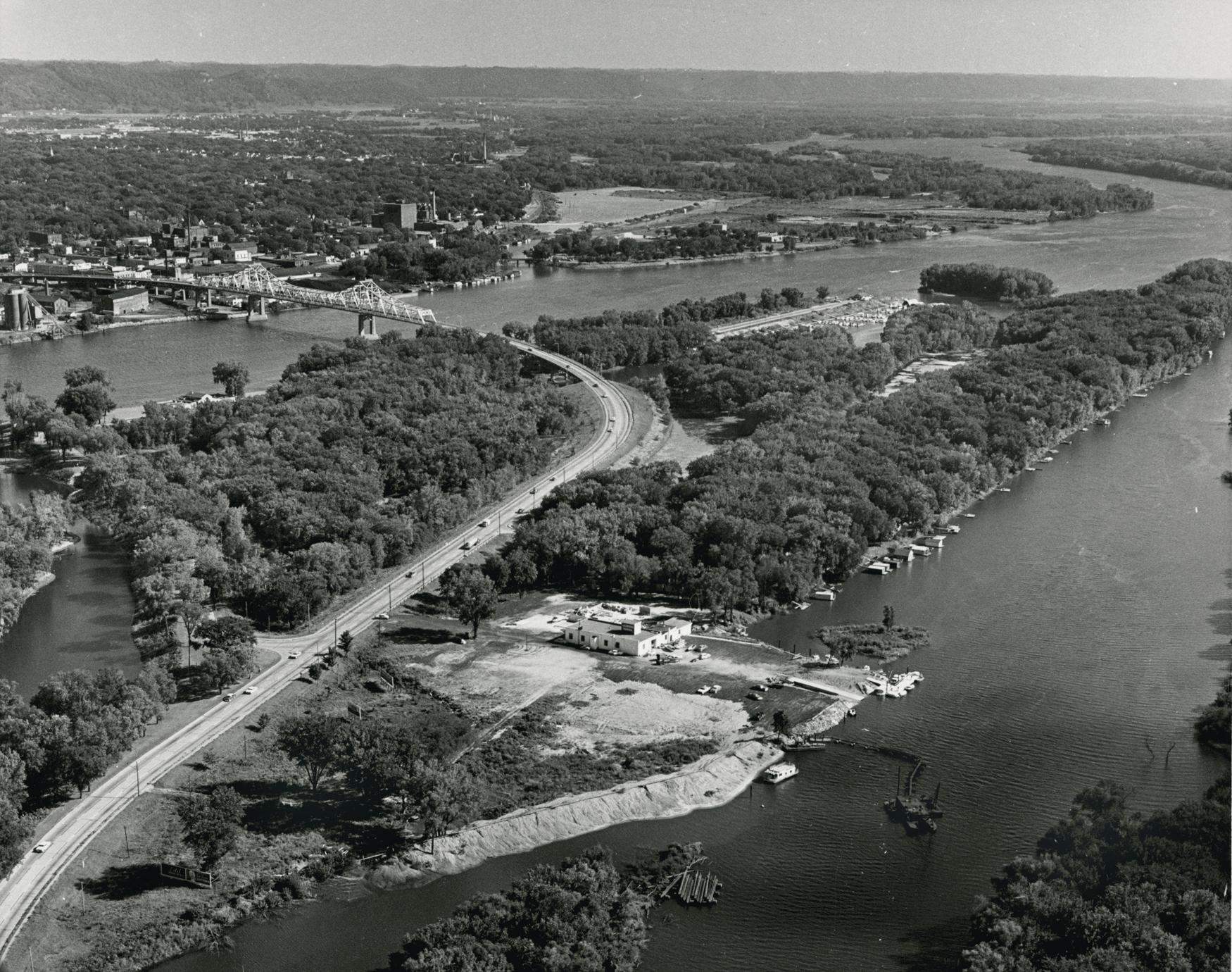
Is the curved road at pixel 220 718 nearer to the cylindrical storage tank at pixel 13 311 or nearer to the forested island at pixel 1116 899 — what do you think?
the forested island at pixel 1116 899

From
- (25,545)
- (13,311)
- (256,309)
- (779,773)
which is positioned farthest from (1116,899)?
(256,309)

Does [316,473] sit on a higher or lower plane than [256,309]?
lower

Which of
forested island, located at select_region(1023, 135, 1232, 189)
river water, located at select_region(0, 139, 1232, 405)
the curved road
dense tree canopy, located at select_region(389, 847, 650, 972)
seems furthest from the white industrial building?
forested island, located at select_region(1023, 135, 1232, 189)

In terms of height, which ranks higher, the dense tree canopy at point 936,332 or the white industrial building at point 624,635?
the dense tree canopy at point 936,332

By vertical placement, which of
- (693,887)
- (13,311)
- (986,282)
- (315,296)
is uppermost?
(986,282)

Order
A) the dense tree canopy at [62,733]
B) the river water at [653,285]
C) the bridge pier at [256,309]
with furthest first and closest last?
the bridge pier at [256,309], the river water at [653,285], the dense tree canopy at [62,733]

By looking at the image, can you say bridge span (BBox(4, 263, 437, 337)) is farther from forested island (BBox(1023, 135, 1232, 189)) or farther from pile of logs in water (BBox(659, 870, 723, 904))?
forested island (BBox(1023, 135, 1232, 189))

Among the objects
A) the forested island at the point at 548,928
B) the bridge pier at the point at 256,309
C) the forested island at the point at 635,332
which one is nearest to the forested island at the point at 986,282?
the forested island at the point at 635,332

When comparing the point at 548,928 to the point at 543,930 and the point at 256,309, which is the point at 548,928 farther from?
the point at 256,309
